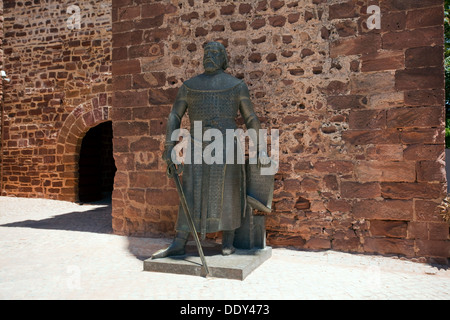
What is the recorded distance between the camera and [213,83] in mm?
3320

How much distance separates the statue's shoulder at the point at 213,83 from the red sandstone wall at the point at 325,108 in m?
0.88

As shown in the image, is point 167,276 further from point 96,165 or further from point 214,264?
point 96,165

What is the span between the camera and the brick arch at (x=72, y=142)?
863 cm

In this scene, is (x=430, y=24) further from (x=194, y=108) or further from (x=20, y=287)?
(x=20, y=287)

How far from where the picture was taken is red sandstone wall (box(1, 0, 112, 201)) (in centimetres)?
859

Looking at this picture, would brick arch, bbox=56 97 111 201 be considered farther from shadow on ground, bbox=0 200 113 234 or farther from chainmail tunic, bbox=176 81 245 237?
chainmail tunic, bbox=176 81 245 237

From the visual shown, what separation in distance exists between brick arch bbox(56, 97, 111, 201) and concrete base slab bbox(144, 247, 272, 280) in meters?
6.23

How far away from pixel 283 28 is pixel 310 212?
6.64 ft

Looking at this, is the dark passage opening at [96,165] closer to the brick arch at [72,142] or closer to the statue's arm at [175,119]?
the brick arch at [72,142]

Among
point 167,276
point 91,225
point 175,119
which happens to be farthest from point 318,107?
point 91,225

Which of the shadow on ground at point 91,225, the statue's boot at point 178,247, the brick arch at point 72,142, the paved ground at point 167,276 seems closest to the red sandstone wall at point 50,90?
the brick arch at point 72,142

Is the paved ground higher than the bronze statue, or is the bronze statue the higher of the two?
the bronze statue

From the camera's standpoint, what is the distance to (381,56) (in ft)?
12.3

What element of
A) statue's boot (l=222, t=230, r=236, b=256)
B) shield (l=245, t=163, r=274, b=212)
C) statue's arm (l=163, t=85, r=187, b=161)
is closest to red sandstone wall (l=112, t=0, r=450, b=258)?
shield (l=245, t=163, r=274, b=212)
